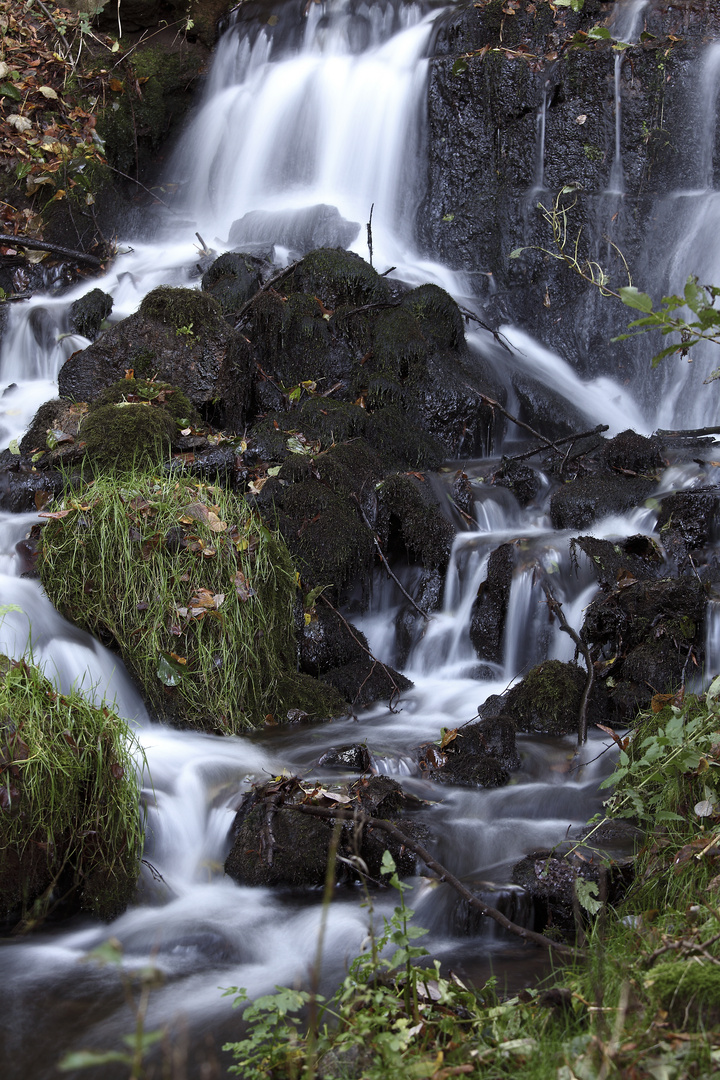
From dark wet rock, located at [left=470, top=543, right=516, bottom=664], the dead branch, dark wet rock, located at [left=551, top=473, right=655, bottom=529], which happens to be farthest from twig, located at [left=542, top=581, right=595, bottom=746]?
the dead branch

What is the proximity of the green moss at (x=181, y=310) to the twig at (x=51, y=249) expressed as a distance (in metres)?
3.30

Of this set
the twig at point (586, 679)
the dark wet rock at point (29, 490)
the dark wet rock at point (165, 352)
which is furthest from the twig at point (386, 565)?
the dark wet rock at point (29, 490)

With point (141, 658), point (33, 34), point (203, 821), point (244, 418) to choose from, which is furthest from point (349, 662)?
point (33, 34)

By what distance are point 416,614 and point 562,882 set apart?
305 centimetres

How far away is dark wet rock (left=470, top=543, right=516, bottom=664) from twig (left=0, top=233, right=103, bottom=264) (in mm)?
6671

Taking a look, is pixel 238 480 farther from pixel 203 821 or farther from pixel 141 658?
pixel 203 821

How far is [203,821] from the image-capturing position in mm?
3855

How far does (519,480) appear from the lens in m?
7.02

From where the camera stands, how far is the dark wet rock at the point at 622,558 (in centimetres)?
575

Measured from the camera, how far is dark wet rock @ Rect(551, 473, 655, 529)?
6500mm

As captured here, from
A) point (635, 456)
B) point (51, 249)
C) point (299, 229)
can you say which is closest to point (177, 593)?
point (635, 456)

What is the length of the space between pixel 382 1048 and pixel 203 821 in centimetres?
200

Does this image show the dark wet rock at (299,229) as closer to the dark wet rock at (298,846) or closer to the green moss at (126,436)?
the green moss at (126,436)

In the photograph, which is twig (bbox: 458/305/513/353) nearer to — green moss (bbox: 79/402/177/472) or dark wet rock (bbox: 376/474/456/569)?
A: dark wet rock (bbox: 376/474/456/569)
